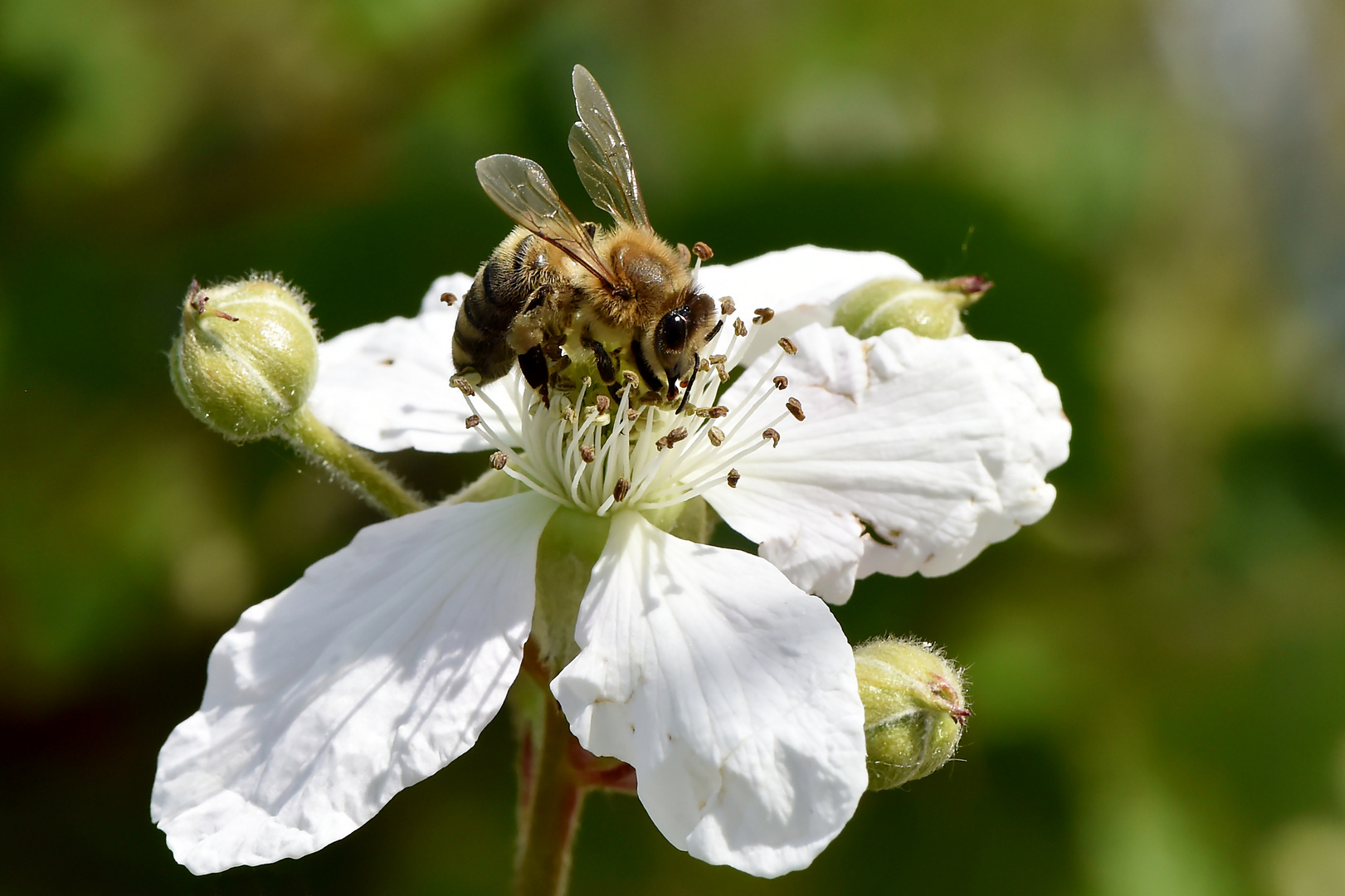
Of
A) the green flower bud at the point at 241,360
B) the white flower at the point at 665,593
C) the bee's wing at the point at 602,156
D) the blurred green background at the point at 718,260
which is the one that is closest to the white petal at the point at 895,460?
the white flower at the point at 665,593

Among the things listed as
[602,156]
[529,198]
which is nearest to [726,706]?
[529,198]

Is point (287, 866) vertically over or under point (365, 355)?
under

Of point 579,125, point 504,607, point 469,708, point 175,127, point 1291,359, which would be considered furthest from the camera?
point 1291,359

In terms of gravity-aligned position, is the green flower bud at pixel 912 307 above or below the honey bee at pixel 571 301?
below

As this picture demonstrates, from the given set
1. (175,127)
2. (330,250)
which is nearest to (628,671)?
(330,250)

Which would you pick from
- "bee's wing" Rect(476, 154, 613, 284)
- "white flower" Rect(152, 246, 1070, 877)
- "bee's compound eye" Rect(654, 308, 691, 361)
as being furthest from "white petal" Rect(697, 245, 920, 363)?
"bee's wing" Rect(476, 154, 613, 284)

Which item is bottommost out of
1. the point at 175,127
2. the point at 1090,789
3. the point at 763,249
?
the point at 1090,789

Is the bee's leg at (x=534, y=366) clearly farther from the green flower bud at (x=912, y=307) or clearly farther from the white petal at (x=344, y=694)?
the green flower bud at (x=912, y=307)

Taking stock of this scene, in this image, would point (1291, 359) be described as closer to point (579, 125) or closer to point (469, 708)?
point (579, 125)
